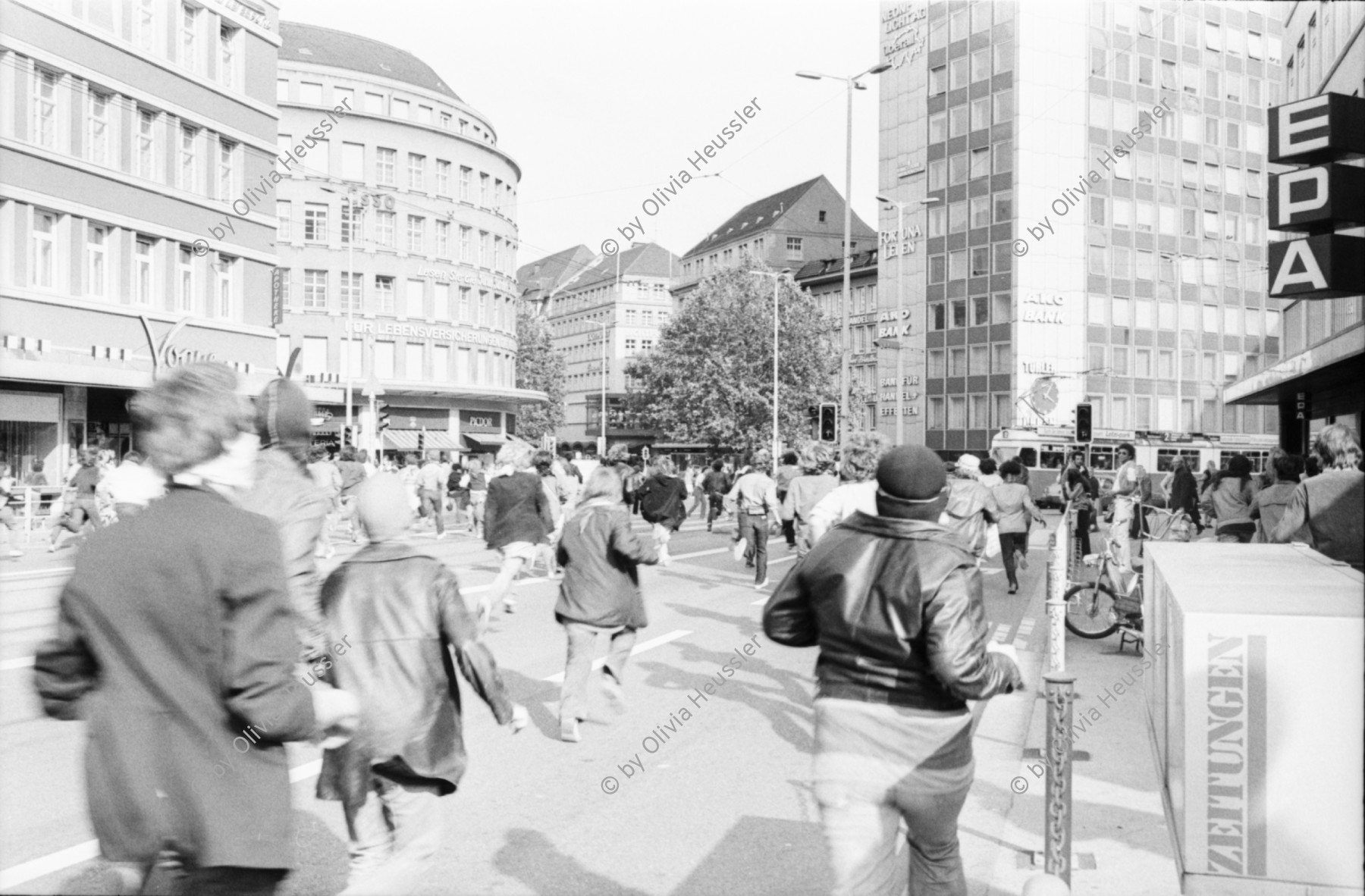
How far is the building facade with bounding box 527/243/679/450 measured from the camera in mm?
112625

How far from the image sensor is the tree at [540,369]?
311 feet

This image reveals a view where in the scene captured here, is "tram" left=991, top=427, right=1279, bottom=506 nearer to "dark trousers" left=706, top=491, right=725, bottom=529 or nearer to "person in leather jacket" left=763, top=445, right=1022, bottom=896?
"dark trousers" left=706, top=491, right=725, bottom=529

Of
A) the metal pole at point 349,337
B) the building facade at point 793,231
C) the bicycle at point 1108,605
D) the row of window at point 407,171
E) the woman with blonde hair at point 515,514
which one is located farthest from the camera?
the building facade at point 793,231

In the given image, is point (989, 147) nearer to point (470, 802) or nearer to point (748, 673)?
point (748, 673)

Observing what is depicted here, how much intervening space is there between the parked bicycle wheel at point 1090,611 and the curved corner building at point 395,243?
152 ft

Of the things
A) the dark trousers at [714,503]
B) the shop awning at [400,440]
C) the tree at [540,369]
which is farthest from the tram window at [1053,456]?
the tree at [540,369]

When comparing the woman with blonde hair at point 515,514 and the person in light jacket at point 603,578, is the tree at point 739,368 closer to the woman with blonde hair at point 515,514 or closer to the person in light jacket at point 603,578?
the woman with blonde hair at point 515,514

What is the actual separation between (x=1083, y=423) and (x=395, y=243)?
4289 centimetres

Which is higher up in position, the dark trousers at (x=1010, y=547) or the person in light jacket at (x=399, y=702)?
the person in light jacket at (x=399, y=702)

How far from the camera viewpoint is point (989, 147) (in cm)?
6272

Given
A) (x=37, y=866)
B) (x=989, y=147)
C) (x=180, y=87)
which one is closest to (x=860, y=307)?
(x=989, y=147)

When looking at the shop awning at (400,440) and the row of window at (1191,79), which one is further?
the row of window at (1191,79)

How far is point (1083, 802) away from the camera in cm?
601

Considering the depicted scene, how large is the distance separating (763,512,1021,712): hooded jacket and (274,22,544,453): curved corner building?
52.8 metres
